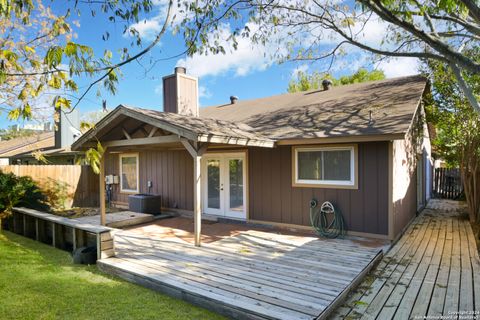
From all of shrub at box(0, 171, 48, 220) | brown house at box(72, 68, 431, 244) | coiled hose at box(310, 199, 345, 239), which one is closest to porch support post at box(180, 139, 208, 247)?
brown house at box(72, 68, 431, 244)

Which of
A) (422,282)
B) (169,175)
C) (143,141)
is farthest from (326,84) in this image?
(422,282)

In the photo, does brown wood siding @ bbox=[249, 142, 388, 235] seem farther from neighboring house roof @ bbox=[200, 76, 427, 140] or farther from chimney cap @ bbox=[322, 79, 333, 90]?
chimney cap @ bbox=[322, 79, 333, 90]

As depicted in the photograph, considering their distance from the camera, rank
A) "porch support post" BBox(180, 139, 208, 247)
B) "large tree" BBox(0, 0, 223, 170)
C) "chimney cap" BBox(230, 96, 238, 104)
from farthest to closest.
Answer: "chimney cap" BBox(230, 96, 238, 104) → "porch support post" BBox(180, 139, 208, 247) → "large tree" BBox(0, 0, 223, 170)

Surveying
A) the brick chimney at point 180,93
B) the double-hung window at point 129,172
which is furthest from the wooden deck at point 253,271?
the brick chimney at point 180,93

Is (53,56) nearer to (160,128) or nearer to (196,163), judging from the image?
(196,163)

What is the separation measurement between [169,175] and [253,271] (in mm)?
5989

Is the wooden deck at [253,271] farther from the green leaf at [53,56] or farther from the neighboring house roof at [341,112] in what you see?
the green leaf at [53,56]

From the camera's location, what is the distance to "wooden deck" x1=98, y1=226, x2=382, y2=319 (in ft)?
10.8

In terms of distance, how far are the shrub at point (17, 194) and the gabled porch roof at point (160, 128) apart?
250cm

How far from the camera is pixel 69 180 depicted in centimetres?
1112

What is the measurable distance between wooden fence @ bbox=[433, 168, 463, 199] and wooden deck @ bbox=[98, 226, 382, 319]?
10159mm

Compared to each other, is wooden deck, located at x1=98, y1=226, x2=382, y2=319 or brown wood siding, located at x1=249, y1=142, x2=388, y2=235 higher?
brown wood siding, located at x1=249, y1=142, x2=388, y2=235

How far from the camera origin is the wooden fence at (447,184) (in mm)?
13014

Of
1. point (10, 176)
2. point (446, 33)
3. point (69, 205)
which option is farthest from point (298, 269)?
point (69, 205)
